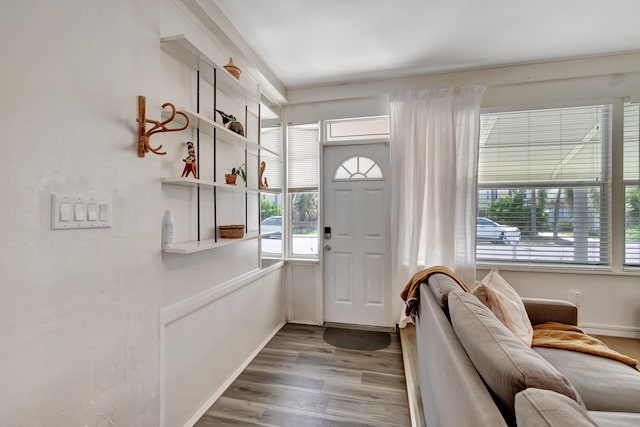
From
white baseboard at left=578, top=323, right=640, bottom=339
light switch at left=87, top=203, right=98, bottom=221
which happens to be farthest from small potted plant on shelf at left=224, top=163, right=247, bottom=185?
white baseboard at left=578, top=323, right=640, bottom=339

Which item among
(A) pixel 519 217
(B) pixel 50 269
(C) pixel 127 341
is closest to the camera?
(B) pixel 50 269

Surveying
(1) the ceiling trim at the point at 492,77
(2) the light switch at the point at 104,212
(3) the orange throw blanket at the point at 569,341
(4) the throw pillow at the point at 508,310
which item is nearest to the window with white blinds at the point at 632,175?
(1) the ceiling trim at the point at 492,77

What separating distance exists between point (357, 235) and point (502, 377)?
2352 mm

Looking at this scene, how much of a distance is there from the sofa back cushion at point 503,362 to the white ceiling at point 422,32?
2.03 metres

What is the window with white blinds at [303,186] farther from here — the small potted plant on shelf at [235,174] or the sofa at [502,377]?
the sofa at [502,377]

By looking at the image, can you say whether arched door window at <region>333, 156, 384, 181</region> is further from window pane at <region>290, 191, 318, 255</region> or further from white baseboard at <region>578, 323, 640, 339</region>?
white baseboard at <region>578, 323, 640, 339</region>

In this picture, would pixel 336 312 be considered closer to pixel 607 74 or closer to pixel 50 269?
pixel 50 269

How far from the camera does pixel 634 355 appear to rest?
2.34 m

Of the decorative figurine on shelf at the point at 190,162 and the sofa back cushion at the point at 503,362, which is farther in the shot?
the decorative figurine on shelf at the point at 190,162

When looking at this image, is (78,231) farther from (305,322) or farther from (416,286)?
(305,322)

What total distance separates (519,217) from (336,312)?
7.09 feet

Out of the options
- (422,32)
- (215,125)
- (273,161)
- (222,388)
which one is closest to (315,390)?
(222,388)

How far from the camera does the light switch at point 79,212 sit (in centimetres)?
103

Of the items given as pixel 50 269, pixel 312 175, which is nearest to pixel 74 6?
pixel 50 269
